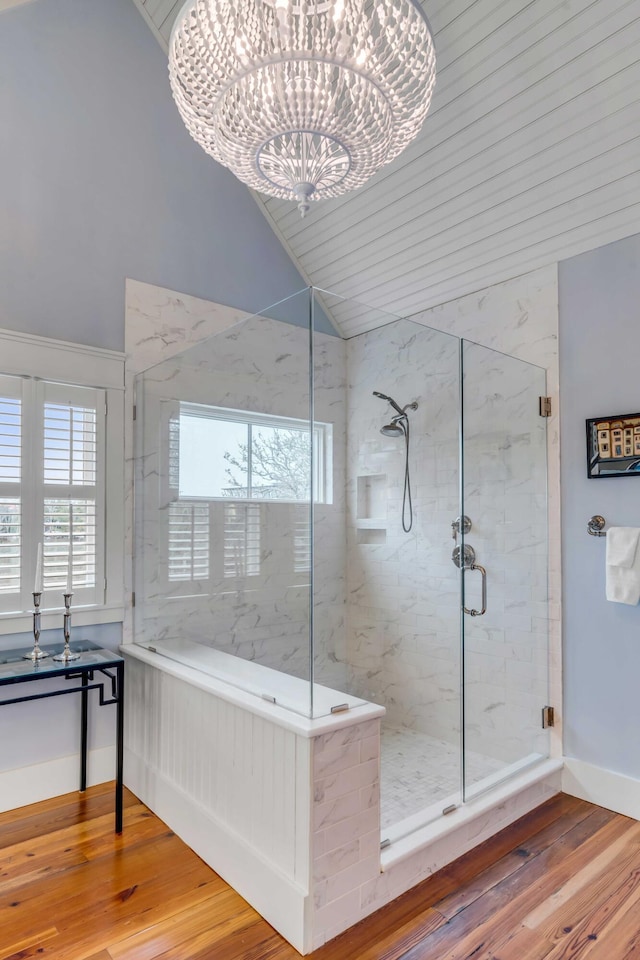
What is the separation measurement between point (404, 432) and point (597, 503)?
0.94 meters

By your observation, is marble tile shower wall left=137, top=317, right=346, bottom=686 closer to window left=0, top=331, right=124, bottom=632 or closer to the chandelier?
window left=0, top=331, right=124, bottom=632

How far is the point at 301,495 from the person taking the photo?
226 cm

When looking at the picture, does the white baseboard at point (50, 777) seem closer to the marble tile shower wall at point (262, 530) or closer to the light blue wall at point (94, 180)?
the marble tile shower wall at point (262, 530)

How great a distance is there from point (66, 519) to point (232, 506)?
2.70 feet

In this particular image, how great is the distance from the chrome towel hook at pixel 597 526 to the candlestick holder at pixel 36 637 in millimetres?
2434

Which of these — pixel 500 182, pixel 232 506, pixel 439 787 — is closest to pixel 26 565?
pixel 232 506

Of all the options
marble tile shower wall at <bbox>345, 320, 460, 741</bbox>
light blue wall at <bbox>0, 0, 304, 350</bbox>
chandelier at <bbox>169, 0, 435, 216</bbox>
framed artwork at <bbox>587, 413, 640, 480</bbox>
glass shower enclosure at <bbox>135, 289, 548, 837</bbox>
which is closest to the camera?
chandelier at <bbox>169, 0, 435, 216</bbox>

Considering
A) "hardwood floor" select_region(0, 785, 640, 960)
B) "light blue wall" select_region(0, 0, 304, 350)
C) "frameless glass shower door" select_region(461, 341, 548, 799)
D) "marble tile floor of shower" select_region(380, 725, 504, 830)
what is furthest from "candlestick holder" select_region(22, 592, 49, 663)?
"frameless glass shower door" select_region(461, 341, 548, 799)

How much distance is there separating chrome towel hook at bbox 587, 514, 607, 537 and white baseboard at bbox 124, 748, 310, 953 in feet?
6.14

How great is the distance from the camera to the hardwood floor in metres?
1.71

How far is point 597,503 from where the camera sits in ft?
8.68

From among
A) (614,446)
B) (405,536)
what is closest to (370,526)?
(405,536)

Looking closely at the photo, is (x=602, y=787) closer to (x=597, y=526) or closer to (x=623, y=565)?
(x=623, y=565)

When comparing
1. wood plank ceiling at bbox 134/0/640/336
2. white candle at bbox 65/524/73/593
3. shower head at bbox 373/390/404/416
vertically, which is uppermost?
wood plank ceiling at bbox 134/0/640/336
